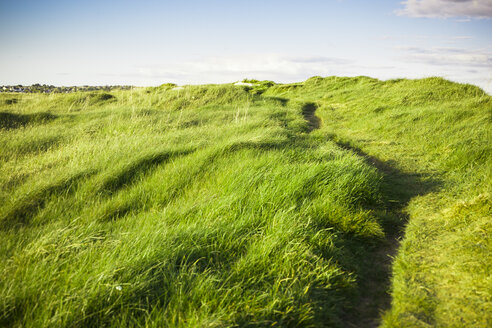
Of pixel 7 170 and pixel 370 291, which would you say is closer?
pixel 370 291

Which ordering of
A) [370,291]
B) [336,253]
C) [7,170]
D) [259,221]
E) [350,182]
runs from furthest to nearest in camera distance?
1. [7,170]
2. [350,182]
3. [259,221]
4. [336,253]
5. [370,291]

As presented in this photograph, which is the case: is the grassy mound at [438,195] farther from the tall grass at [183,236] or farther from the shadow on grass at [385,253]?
the tall grass at [183,236]

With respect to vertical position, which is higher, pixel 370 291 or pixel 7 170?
pixel 7 170

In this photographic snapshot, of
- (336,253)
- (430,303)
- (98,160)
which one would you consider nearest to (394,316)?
(430,303)

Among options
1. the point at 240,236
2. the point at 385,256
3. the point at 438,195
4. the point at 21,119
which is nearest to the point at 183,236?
the point at 240,236

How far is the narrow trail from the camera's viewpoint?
204 cm

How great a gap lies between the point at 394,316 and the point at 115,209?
2.78 m

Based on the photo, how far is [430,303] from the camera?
2.01m

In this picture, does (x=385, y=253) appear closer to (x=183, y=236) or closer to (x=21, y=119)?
(x=183, y=236)

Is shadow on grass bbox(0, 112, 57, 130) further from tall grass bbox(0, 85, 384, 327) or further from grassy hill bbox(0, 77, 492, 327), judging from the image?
tall grass bbox(0, 85, 384, 327)

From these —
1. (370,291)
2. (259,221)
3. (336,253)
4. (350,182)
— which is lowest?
(370,291)

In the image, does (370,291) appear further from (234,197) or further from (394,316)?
(234,197)

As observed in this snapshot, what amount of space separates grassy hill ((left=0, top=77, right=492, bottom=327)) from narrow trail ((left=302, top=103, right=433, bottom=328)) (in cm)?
1

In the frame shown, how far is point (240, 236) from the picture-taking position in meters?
2.47
